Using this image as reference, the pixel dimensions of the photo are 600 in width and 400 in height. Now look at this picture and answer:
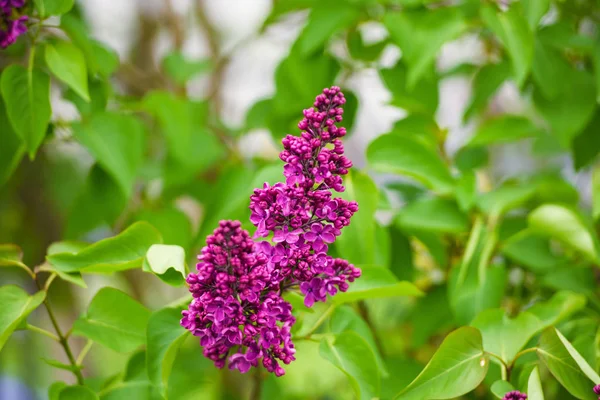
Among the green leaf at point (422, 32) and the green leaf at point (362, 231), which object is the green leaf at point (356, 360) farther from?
the green leaf at point (422, 32)

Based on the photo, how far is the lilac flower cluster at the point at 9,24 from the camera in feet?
1.68

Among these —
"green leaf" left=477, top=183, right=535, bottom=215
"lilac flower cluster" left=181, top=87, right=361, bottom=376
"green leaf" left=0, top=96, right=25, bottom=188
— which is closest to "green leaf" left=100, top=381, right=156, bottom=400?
"lilac flower cluster" left=181, top=87, right=361, bottom=376

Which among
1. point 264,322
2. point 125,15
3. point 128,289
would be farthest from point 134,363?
point 125,15

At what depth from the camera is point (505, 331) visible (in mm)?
461

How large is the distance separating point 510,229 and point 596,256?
0.16 metres

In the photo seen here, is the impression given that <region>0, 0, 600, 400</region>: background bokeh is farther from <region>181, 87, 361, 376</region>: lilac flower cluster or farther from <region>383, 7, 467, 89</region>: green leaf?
<region>181, 87, 361, 376</region>: lilac flower cluster

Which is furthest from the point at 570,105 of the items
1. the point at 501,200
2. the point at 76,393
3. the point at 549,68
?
the point at 76,393

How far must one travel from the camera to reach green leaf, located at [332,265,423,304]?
0.44 m

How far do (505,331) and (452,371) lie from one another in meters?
0.08

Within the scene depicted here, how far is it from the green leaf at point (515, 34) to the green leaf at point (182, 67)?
50 centimetres

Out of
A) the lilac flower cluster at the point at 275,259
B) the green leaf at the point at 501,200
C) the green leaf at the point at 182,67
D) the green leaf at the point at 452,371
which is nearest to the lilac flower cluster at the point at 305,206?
the lilac flower cluster at the point at 275,259

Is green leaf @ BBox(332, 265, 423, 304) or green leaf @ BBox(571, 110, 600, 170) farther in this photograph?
green leaf @ BBox(571, 110, 600, 170)

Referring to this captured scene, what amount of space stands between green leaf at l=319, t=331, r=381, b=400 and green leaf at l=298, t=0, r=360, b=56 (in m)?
0.38

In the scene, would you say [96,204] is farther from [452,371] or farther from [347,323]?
[452,371]
